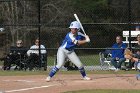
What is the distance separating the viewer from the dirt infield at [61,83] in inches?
487

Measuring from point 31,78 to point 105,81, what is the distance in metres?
2.45

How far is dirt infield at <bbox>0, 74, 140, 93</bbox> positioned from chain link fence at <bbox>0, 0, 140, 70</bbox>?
172 inches

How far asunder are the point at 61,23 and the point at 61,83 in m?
6.58

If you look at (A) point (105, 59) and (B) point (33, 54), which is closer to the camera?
(B) point (33, 54)

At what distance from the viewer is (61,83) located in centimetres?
1363

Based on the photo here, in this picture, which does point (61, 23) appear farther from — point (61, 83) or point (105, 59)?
point (61, 83)

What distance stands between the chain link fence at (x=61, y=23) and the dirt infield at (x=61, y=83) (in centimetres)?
436

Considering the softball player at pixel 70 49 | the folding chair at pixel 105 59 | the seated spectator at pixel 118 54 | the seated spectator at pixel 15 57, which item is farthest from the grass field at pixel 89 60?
the softball player at pixel 70 49

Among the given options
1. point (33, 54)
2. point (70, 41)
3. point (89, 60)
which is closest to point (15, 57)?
point (33, 54)

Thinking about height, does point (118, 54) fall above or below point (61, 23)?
below

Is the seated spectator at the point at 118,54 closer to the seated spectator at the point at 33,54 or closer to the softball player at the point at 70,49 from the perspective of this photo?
the seated spectator at the point at 33,54

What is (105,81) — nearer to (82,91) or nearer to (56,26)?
(82,91)

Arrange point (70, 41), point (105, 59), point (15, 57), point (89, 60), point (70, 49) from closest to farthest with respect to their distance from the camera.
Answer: point (70, 41) → point (70, 49) → point (15, 57) → point (105, 59) → point (89, 60)

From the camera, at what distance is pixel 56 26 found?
64.8 feet
